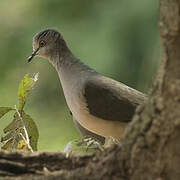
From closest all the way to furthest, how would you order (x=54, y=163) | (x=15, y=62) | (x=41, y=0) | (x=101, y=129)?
1. (x=54, y=163)
2. (x=101, y=129)
3. (x=15, y=62)
4. (x=41, y=0)

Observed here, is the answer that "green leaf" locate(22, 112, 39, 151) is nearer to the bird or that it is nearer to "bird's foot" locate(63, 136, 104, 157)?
"bird's foot" locate(63, 136, 104, 157)

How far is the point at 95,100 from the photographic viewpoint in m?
3.91

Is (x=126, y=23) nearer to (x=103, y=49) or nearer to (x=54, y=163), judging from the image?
(x=103, y=49)

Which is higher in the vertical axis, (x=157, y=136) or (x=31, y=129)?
(x=157, y=136)

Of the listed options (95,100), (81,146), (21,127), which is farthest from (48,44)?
(81,146)

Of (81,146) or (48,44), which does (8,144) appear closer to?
(81,146)

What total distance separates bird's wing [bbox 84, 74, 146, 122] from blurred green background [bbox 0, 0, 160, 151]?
2136 mm

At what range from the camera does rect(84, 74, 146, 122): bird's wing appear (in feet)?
12.5

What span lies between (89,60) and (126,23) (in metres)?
1.22

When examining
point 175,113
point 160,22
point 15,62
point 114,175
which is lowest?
point 15,62

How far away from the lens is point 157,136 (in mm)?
1751

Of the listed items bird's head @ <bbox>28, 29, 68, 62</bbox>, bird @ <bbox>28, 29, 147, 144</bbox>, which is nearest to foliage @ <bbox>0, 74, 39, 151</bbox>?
bird @ <bbox>28, 29, 147, 144</bbox>

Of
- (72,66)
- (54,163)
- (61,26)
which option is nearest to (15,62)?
(61,26)

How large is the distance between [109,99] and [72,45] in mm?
2792
